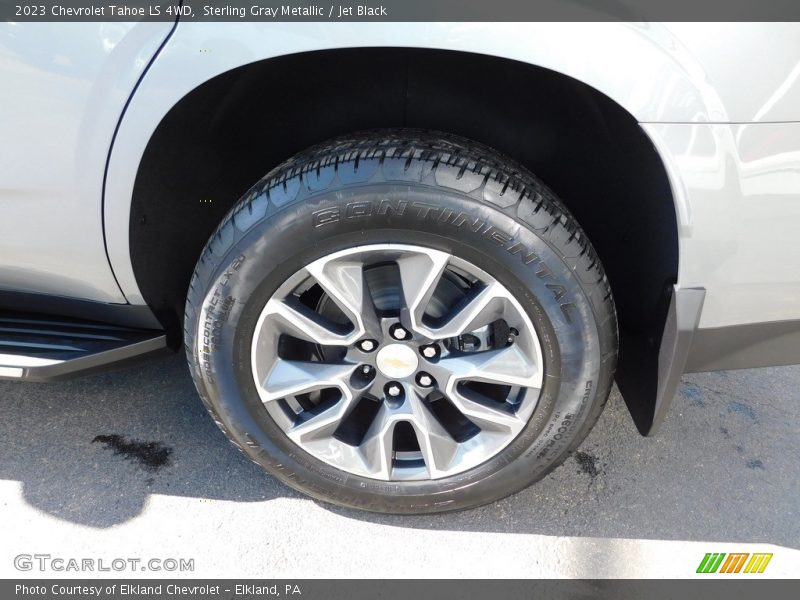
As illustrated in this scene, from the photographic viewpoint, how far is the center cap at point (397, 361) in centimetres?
165

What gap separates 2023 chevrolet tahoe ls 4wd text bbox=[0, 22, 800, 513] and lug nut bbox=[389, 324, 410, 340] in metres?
0.01

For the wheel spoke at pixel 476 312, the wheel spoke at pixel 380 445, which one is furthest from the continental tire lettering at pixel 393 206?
the wheel spoke at pixel 380 445

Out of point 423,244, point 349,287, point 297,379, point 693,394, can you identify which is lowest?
point 693,394

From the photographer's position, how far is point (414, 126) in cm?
172

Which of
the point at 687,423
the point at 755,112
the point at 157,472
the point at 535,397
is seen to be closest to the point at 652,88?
the point at 755,112

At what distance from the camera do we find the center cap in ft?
5.42

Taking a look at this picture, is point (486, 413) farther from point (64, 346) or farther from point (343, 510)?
point (64, 346)

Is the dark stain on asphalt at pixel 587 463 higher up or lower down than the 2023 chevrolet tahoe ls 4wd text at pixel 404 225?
lower down

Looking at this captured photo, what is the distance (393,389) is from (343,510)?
439 mm

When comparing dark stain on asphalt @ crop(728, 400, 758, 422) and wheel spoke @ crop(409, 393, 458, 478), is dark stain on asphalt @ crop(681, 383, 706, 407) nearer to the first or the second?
dark stain on asphalt @ crop(728, 400, 758, 422)

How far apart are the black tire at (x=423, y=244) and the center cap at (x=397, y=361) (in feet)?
0.97

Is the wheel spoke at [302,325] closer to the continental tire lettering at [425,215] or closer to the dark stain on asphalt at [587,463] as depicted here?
the continental tire lettering at [425,215]

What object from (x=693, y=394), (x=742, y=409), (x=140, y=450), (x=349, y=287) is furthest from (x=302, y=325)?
(x=742, y=409)
